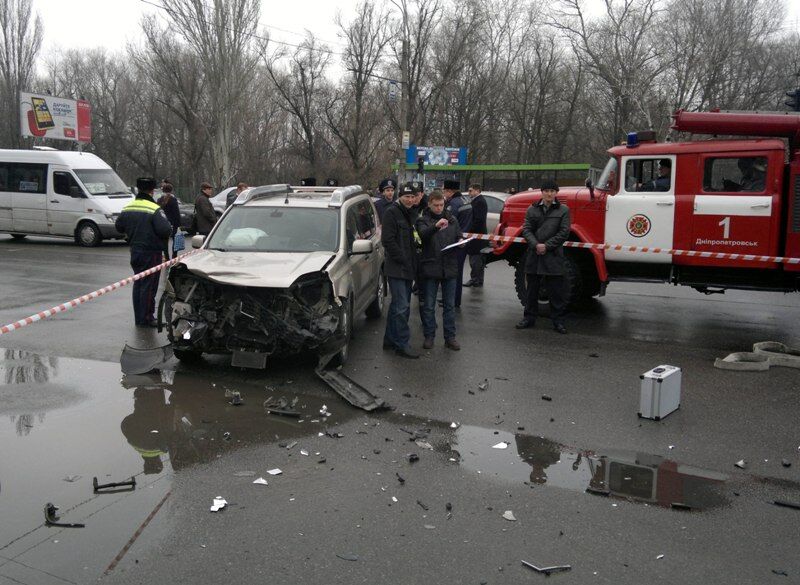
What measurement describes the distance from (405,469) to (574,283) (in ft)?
19.8

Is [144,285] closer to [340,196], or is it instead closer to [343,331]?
[340,196]

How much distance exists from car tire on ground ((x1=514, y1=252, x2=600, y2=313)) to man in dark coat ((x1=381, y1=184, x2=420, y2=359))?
2.67 meters

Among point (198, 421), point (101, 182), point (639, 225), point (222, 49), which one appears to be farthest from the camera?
point (222, 49)

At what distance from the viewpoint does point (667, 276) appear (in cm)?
1002

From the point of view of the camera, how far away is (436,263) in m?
8.46

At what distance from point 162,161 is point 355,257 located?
55965 mm

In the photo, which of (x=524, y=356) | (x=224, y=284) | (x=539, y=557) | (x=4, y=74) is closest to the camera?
(x=539, y=557)

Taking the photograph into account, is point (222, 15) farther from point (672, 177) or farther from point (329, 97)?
point (672, 177)

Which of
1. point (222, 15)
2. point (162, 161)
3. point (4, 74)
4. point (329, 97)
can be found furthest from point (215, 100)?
point (162, 161)

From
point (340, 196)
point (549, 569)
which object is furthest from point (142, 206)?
point (549, 569)

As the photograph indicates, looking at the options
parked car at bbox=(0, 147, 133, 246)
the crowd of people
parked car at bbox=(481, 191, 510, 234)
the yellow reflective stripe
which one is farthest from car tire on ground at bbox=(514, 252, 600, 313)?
parked car at bbox=(0, 147, 133, 246)

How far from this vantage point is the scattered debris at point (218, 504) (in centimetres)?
448

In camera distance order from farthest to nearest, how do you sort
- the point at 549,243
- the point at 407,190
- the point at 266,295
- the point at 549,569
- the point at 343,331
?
1. the point at 549,243
2. the point at 407,190
3. the point at 343,331
4. the point at 266,295
5. the point at 549,569

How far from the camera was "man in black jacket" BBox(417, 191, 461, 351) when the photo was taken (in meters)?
8.43
